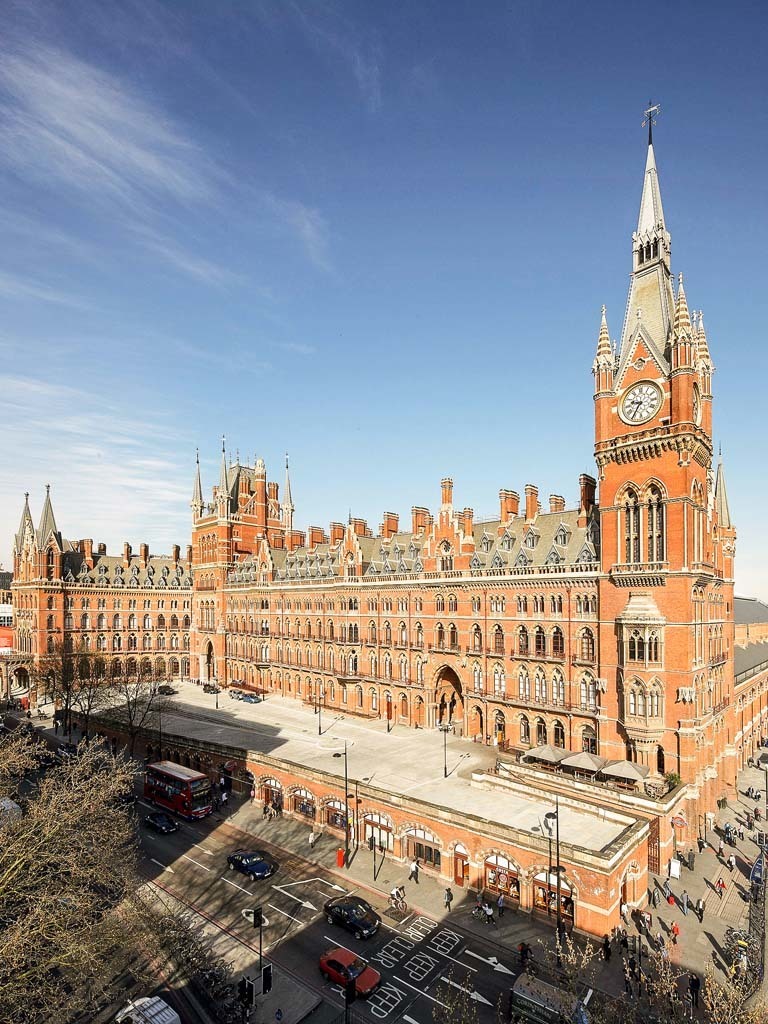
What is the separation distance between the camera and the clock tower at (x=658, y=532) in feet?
147

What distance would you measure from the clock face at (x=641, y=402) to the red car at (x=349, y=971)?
40.4 metres

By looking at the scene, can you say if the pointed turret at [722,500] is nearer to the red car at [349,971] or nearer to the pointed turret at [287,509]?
the red car at [349,971]

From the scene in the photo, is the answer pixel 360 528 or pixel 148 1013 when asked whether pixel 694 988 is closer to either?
pixel 148 1013

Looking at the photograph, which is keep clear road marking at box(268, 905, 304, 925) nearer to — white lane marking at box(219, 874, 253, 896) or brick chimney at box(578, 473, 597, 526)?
white lane marking at box(219, 874, 253, 896)

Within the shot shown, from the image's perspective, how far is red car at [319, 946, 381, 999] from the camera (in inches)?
1078

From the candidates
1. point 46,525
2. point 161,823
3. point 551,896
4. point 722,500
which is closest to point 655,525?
point 722,500

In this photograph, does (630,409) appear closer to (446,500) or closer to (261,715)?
(446,500)

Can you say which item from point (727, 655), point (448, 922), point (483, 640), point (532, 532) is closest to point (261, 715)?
point (483, 640)

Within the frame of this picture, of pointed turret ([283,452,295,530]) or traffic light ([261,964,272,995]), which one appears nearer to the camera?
traffic light ([261,964,272,995])

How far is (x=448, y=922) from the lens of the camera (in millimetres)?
33250

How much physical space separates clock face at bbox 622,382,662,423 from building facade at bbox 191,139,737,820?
0.14 meters

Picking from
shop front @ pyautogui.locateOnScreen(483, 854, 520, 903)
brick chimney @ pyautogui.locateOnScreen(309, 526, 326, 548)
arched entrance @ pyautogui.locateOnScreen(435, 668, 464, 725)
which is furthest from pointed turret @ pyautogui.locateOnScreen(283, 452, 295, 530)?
shop front @ pyautogui.locateOnScreen(483, 854, 520, 903)

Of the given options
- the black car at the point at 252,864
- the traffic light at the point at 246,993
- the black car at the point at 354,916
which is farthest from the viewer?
the black car at the point at 252,864

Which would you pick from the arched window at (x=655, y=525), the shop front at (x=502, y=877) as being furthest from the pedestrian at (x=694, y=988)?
the arched window at (x=655, y=525)
